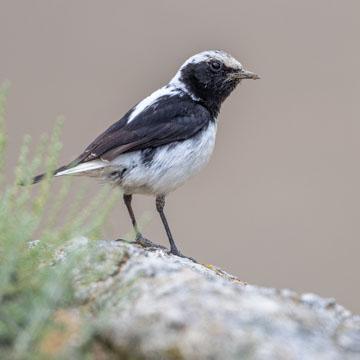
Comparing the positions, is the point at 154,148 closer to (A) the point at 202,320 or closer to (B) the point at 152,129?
(B) the point at 152,129

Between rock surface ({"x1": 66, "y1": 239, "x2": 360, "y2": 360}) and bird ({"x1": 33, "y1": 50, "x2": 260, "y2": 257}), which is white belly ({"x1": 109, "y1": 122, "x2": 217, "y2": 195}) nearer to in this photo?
bird ({"x1": 33, "y1": 50, "x2": 260, "y2": 257})

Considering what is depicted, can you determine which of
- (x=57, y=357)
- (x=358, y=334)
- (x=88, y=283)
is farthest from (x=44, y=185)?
(x=358, y=334)

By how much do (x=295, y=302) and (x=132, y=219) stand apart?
352cm

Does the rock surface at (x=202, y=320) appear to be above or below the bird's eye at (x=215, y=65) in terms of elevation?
below

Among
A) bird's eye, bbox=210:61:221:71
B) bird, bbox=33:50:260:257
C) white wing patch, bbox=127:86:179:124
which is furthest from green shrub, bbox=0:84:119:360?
bird's eye, bbox=210:61:221:71

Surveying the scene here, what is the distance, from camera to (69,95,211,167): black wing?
18.1ft

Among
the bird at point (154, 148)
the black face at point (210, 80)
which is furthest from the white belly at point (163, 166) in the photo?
the black face at point (210, 80)

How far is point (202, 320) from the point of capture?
2.39 metres

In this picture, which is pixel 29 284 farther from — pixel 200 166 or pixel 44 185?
pixel 200 166

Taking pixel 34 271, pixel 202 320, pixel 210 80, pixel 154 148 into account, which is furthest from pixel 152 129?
pixel 202 320

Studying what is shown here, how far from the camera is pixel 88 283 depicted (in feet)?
9.33

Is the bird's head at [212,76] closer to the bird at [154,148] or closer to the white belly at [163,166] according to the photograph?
the bird at [154,148]

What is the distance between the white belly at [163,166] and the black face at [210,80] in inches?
24.3

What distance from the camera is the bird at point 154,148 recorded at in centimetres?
555
